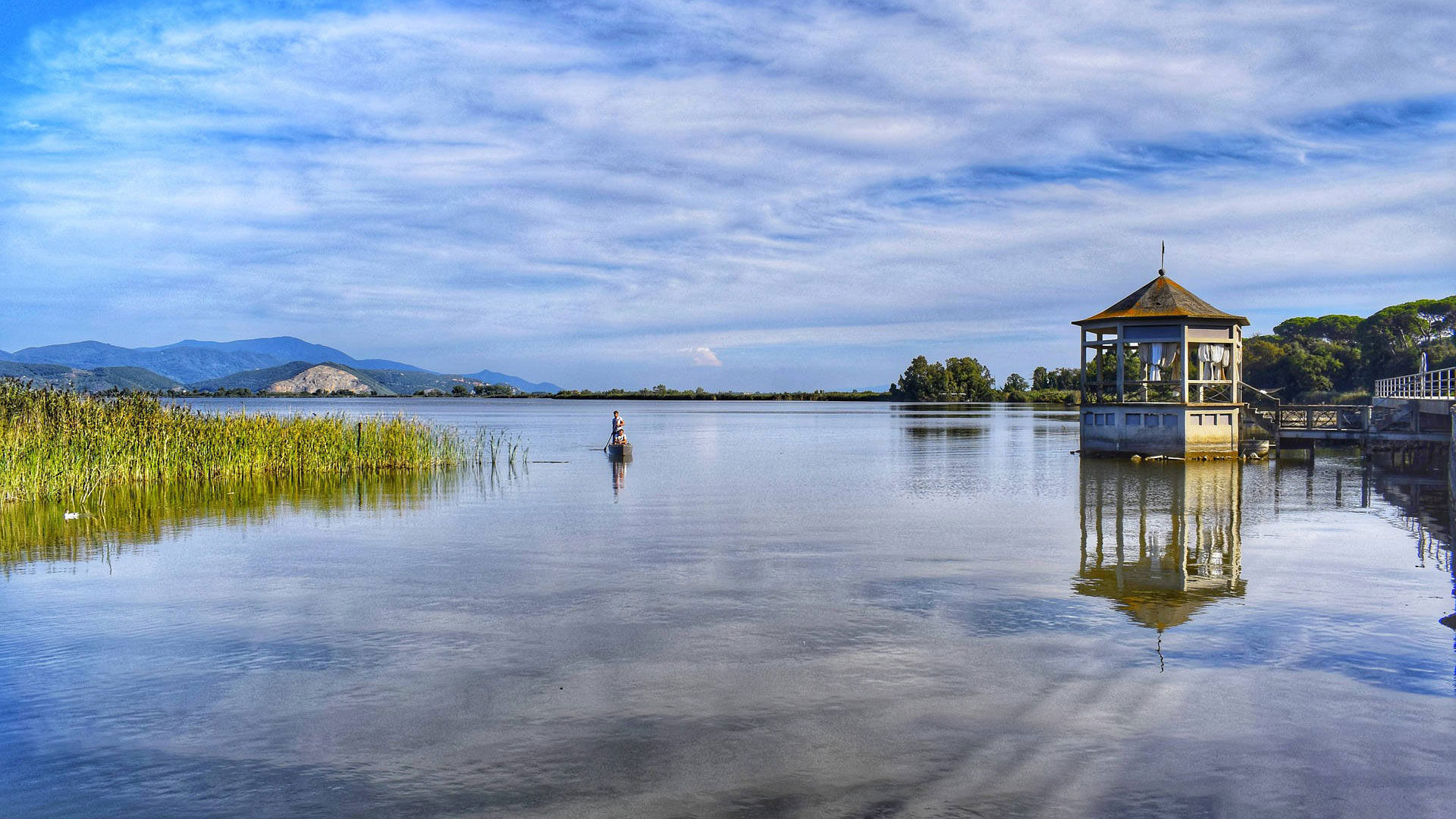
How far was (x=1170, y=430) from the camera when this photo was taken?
36.5 m

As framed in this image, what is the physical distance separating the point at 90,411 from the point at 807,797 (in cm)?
2557

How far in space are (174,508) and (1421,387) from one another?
40.8 meters

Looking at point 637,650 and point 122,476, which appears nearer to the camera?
point 637,650

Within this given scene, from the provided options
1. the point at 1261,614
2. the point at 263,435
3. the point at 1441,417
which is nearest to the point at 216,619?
the point at 1261,614

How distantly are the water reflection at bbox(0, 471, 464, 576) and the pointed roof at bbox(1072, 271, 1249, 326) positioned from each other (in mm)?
24301

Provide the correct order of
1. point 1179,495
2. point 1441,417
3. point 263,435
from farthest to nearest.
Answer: point 1441,417
point 263,435
point 1179,495

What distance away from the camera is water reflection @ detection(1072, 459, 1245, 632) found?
40.5ft

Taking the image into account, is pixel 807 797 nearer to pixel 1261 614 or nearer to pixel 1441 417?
pixel 1261 614

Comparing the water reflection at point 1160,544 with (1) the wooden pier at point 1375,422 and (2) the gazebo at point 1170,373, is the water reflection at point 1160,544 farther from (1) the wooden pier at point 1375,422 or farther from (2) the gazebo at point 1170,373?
(1) the wooden pier at point 1375,422

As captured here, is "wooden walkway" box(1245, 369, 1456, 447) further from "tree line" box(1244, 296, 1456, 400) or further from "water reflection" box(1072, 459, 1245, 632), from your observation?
"tree line" box(1244, 296, 1456, 400)

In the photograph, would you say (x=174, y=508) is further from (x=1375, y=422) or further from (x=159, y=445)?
(x=1375, y=422)

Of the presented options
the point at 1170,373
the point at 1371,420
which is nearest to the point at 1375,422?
the point at 1371,420

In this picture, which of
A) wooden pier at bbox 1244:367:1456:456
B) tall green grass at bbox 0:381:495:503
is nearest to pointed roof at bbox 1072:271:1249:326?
wooden pier at bbox 1244:367:1456:456

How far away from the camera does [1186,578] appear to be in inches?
536
